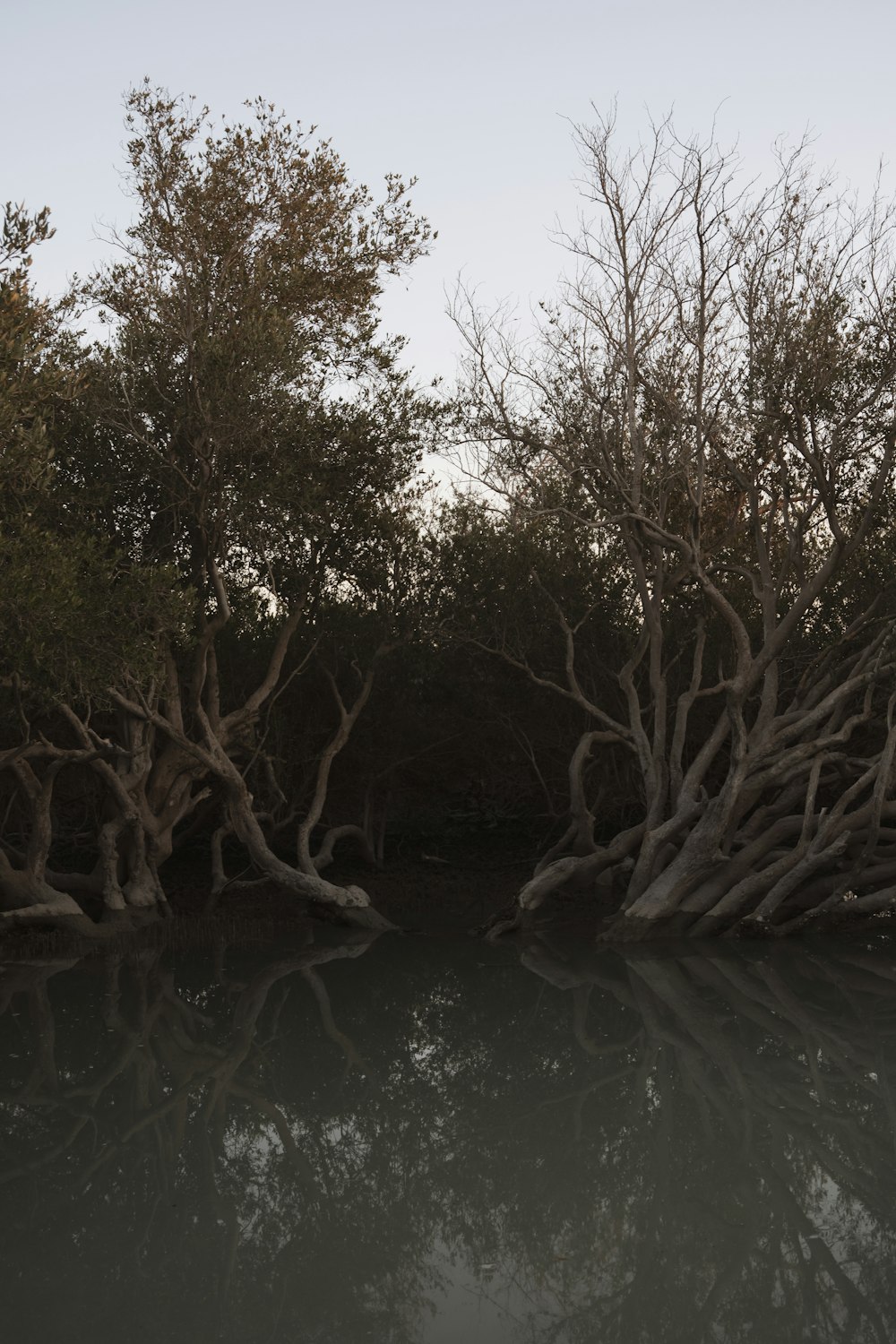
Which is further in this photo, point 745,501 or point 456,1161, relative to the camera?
point 745,501

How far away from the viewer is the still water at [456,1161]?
21.5 feet

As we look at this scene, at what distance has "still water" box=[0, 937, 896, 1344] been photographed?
655 cm

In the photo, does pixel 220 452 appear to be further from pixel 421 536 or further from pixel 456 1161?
pixel 456 1161

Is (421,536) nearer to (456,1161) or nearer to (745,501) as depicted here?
(745,501)

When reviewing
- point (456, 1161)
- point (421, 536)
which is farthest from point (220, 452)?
point (456, 1161)

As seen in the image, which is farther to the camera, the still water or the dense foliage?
the dense foliage

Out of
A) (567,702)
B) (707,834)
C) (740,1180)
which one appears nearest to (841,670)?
(707,834)

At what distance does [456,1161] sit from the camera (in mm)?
9094

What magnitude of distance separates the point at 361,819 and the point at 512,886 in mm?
4529

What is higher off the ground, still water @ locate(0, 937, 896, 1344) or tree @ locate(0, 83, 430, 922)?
tree @ locate(0, 83, 430, 922)

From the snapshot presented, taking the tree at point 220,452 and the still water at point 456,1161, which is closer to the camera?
the still water at point 456,1161

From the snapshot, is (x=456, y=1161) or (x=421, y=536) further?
(x=421, y=536)

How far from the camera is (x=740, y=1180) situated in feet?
27.6

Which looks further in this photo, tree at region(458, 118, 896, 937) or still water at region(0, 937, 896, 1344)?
tree at region(458, 118, 896, 937)
